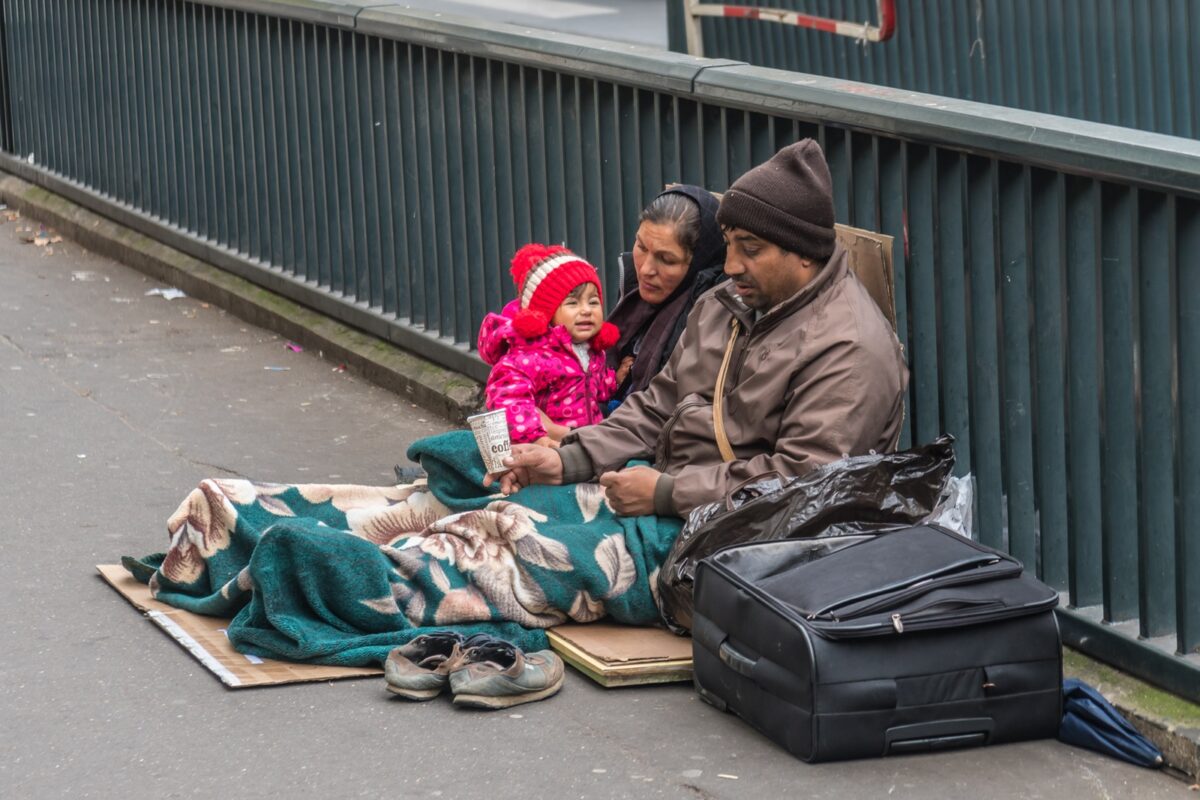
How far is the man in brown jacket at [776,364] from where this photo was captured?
180 inches

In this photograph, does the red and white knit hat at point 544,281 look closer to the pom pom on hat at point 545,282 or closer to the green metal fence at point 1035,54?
the pom pom on hat at point 545,282

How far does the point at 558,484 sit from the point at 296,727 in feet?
3.67

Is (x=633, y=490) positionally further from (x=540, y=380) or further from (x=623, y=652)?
(x=540, y=380)

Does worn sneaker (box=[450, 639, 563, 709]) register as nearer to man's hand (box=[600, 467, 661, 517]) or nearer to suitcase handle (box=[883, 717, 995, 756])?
man's hand (box=[600, 467, 661, 517])

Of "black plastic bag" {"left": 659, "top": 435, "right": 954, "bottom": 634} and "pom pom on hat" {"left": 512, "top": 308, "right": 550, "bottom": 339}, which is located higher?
"pom pom on hat" {"left": 512, "top": 308, "right": 550, "bottom": 339}

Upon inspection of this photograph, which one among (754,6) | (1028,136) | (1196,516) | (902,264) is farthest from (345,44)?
(1196,516)

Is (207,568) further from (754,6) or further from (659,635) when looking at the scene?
(754,6)

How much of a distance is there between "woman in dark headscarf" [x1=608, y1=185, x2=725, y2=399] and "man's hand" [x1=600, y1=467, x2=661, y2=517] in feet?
1.81

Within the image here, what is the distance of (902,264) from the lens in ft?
16.3

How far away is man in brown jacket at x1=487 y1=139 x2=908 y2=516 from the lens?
4582 mm

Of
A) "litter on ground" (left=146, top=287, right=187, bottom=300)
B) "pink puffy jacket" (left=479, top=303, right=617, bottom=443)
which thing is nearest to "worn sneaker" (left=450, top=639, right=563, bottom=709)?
"pink puffy jacket" (left=479, top=303, right=617, bottom=443)

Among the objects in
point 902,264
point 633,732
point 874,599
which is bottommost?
point 633,732

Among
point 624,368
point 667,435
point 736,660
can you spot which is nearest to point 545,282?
point 624,368

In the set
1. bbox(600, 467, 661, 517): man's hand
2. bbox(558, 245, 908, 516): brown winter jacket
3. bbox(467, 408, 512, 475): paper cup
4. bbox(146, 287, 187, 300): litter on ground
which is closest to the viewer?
bbox(558, 245, 908, 516): brown winter jacket
